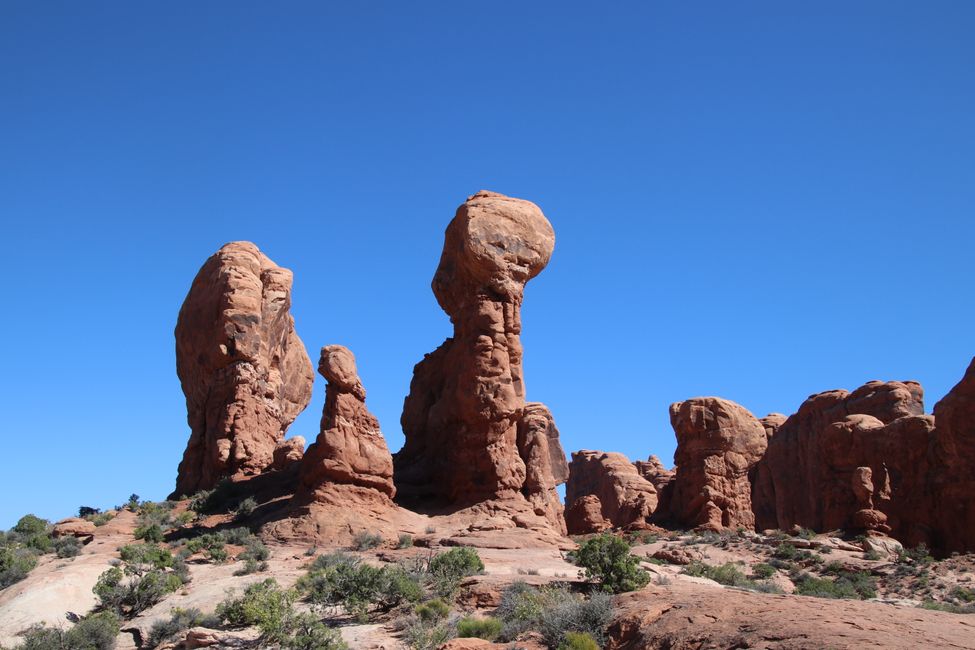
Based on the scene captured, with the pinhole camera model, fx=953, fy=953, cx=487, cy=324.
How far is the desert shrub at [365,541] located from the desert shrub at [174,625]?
6.13 m

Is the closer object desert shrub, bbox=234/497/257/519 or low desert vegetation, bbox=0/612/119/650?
low desert vegetation, bbox=0/612/119/650

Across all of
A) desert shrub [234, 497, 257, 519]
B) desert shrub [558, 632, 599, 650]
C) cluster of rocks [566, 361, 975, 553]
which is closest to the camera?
desert shrub [558, 632, 599, 650]

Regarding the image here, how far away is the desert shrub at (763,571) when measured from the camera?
28688 millimetres

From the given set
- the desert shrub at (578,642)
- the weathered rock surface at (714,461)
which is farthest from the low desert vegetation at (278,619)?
the weathered rock surface at (714,461)

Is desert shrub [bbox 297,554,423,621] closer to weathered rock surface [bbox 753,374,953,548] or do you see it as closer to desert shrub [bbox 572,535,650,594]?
desert shrub [bbox 572,535,650,594]

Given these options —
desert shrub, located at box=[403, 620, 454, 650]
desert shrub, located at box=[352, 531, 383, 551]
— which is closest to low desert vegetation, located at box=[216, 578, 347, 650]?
desert shrub, located at box=[403, 620, 454, 650]

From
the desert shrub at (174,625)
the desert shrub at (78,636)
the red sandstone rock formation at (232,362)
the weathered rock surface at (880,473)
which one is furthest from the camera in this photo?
the weathered rock surface at (880,473)

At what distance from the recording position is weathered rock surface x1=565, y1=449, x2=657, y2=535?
43.2 metres

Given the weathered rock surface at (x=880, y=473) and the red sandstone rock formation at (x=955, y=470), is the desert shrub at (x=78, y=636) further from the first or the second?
the red sandstone rock formation at (x=955, y=470)

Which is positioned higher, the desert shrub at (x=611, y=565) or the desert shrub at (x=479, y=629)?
the desert shrub at (x=611, y=565)

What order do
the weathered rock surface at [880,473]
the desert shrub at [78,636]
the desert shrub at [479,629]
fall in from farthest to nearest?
the weathered rock surface at [880,473], the desert shrub at [78,636], the desert shrub at [479,629]

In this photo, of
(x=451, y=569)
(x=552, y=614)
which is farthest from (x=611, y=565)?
(x=451, y=569)

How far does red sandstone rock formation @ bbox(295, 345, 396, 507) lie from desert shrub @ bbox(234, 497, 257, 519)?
2034 mm

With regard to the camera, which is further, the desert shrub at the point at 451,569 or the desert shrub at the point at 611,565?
the desert shrub at the point at 451,569
